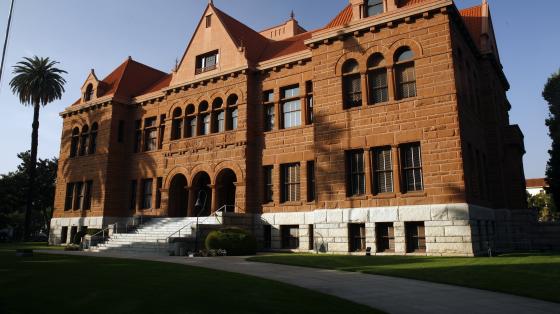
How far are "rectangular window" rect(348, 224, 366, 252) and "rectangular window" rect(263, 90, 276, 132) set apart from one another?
8.82 metres

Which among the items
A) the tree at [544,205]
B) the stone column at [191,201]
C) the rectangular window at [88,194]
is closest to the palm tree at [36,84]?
the rectangular window at [88,194]

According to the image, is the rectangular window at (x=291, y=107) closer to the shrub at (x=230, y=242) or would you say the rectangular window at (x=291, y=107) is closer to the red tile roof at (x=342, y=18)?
the red tile roof at (x=342, y=18)

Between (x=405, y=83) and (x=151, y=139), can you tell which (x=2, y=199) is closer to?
(x=151, y=139)

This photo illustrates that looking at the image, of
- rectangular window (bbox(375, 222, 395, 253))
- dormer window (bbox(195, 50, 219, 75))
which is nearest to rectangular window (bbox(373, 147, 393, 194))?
rectangular window (bbox(375, 222, 395, 253))

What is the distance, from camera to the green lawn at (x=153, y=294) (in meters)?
7.36

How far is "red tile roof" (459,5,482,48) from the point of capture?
2656cm

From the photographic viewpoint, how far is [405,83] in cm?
2086

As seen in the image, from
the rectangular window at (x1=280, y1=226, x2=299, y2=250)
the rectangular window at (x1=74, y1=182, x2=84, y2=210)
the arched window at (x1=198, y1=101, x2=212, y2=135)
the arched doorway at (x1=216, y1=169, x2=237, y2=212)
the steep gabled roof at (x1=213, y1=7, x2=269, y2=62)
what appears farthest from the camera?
the rectangular window at (x1=74, y1=182, x2=84, y2=210)

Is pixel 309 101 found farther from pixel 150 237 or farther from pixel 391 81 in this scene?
pixel 150 237

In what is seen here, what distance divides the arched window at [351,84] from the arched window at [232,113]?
800 cm

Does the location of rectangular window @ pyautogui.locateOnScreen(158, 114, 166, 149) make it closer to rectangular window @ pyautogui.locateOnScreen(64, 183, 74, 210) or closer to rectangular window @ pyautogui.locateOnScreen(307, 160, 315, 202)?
rectangular window @ pyautogui.locateOnScreen(64, 183, 74, 210)

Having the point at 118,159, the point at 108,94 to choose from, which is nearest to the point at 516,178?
the point at 118,159

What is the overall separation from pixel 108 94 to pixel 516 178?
30.8 m

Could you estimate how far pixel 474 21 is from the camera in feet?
90.2
